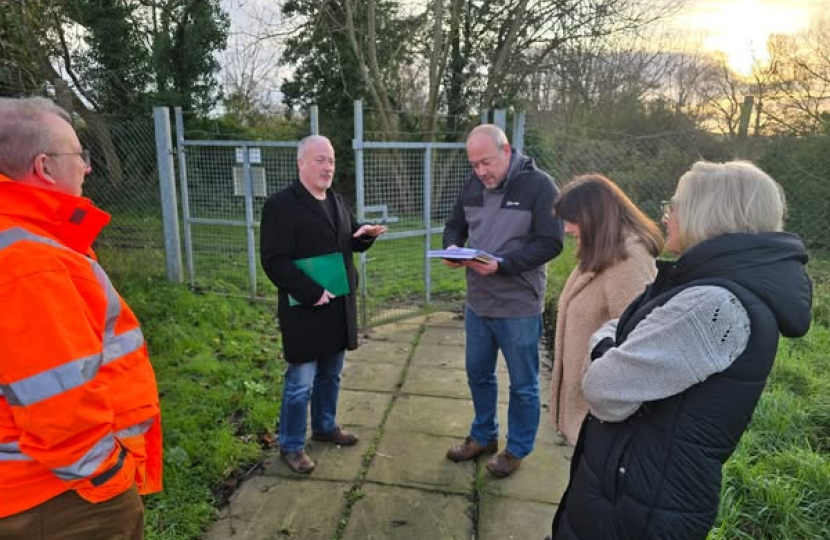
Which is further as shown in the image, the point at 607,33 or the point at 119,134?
the point at 607,33

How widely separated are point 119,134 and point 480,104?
9.25 metres

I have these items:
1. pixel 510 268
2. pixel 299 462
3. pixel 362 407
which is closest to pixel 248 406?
pixel 362 407

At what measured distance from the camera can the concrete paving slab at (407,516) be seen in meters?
2.68

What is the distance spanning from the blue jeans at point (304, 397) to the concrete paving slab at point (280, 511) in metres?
0.25

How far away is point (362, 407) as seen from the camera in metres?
4.04

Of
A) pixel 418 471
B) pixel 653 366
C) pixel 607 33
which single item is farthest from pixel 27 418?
pixel 607 33

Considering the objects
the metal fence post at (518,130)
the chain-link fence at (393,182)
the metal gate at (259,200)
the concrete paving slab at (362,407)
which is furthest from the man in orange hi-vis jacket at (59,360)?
the metal fence post at (518,130)

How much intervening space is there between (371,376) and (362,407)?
0.56m

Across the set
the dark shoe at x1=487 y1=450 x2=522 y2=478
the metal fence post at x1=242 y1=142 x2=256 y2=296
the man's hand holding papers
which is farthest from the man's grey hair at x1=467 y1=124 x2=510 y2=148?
the metal fence post at x1=242 y1=142 x2=256 y2=296

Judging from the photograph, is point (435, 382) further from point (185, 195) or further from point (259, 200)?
point (185, 195)

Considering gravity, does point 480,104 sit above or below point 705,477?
above

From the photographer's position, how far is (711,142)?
657 centimetres

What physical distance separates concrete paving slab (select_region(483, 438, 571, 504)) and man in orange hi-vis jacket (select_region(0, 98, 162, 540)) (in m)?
1.99

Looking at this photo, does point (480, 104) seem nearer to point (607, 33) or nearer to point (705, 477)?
point (607, 33)
